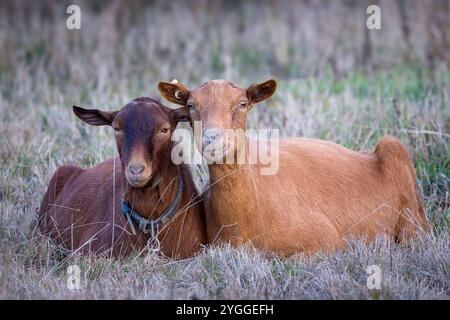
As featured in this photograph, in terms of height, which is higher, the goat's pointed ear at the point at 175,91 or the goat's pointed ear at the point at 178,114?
the goat's pointed ear at the point at 175,91

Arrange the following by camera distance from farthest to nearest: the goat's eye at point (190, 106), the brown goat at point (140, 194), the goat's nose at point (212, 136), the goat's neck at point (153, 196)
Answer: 1. the goat's neck at point (153, 196)
2. the goat's eye at point (190, 106)
3. the brown goat at point (140, 194)
4. the goat's nose at point (212, 136)

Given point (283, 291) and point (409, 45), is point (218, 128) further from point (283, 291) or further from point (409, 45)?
point (409, 45)

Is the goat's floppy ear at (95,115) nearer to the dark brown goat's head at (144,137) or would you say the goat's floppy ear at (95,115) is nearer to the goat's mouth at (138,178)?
the dark brown goat's head at (144,137)

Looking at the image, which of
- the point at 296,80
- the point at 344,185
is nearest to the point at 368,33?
the point at 296,80

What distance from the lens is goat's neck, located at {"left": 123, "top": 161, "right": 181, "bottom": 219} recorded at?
7387 millimetres

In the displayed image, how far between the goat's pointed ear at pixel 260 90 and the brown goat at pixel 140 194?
60 cm

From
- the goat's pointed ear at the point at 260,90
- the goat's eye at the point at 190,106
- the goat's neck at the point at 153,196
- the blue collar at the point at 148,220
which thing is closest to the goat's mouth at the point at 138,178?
the goat's neck at the point at 153,196

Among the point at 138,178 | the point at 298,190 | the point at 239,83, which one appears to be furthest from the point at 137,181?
the point at 239,83

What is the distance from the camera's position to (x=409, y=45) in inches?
590

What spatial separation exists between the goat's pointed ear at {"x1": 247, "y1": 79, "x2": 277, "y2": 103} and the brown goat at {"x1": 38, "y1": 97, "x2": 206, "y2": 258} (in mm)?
601

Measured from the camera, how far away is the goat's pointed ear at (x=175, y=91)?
7500 mm

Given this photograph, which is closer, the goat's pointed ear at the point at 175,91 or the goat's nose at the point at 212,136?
the goat's nose at the point at 212,136

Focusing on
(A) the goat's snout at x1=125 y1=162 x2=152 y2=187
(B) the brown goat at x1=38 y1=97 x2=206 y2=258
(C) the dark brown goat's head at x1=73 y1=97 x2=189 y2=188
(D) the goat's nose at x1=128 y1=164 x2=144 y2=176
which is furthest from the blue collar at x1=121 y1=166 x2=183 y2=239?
(D) the goat's nose at x1=128 y1=164 x2=144 y2=176

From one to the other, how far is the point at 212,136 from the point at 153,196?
3.16ft
